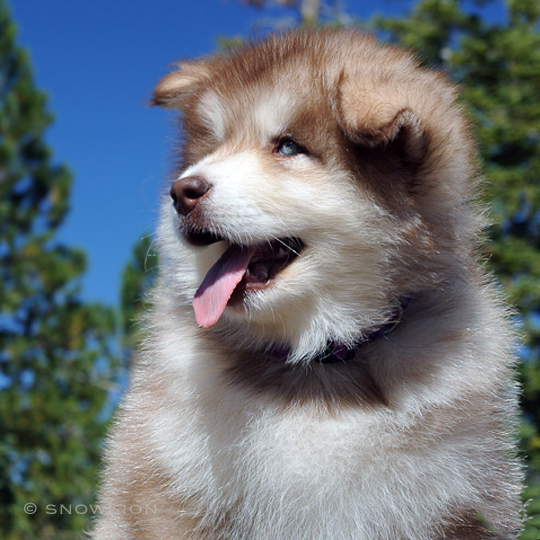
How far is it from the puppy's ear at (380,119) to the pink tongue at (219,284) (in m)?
0.63

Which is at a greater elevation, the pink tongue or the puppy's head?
the puppy's head

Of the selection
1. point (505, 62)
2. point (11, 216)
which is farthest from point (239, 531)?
point (11, 216)

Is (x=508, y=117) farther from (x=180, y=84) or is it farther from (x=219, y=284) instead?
(x=219, y=284)

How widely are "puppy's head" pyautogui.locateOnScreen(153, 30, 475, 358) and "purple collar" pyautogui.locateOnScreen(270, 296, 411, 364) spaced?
0.03 meters

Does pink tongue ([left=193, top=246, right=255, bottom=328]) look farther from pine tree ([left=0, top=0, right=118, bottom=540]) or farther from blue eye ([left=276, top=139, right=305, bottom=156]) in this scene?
pine tree ([left=0, top=0, right=118, bottom=540])

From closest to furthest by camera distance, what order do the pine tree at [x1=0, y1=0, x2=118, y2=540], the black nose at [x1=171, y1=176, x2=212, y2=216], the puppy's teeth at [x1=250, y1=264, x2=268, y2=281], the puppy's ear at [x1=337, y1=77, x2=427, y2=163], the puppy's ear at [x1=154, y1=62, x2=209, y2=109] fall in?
the puppy's ear at [x1=337, y1=77, x2=427, y2=163] → the black nose at [x1=171, y1=176, x2=212, y2=216] → the puppy's teeth at [x1=250, y1=264, x2=268, y2=281] → the puppy's ear at [x1=154, y1=62, x2=209, y2=109] → the pine tree at [x1=0, y1=0, x2=118, y2=540]

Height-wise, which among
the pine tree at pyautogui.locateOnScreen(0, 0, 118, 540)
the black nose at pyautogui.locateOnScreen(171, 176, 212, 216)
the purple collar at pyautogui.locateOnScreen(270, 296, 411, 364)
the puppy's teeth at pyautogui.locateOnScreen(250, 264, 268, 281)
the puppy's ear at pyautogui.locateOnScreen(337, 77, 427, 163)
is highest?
the puppy's ear at pyautogui.locateOnScreen(337, 77, 427, 163)

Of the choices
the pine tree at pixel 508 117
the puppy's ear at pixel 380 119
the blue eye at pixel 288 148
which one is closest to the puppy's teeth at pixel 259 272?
the blue eye at pixel 288 148

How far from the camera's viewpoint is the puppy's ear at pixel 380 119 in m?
2.03

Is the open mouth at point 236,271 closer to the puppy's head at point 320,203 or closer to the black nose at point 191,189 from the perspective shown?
the puppy's head at point 320,203

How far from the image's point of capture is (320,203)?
2279mm

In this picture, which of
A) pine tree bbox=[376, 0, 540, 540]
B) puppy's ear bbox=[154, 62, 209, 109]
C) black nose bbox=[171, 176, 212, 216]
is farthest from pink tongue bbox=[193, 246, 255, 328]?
pine tree bbox=[376, 0, 540, 540]

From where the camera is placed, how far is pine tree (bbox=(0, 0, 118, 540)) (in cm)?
605

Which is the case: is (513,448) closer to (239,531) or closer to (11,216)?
(239,531)
